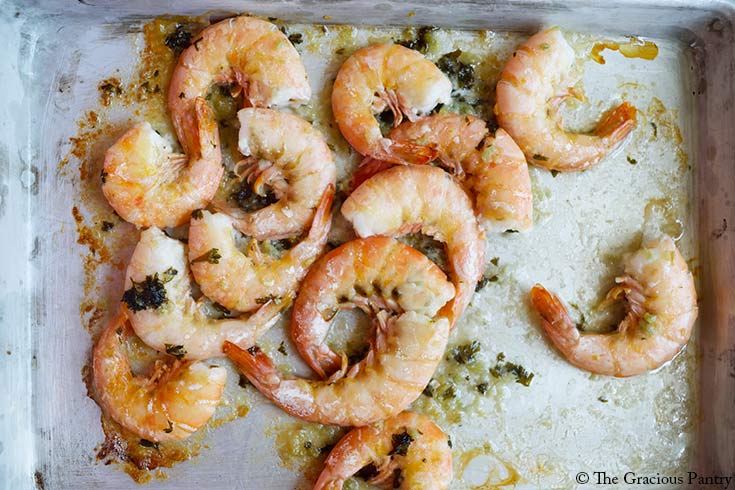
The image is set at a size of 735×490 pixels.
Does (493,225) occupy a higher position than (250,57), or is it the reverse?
(250,57)

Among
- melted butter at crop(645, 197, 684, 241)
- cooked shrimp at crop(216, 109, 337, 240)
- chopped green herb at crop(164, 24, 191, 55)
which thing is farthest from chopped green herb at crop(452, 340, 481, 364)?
chopped green herb at crop(164, 24, 191, 55)

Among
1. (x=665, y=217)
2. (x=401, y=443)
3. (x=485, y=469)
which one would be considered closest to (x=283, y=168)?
(x=401, y=443)

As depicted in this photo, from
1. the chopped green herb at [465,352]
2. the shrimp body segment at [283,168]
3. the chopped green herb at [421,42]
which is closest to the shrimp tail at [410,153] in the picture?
the shrimp body segment at [283,168]

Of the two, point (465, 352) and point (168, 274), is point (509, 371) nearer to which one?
point (465, 352)

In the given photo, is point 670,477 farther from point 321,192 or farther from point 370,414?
point 321,192

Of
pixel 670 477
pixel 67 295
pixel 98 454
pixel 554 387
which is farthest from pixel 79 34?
pixel 670 477

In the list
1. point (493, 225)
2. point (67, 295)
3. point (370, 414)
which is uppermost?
point (493, 225)

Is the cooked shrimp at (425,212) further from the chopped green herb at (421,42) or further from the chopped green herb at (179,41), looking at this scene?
the chopped green herb at (179,41)
